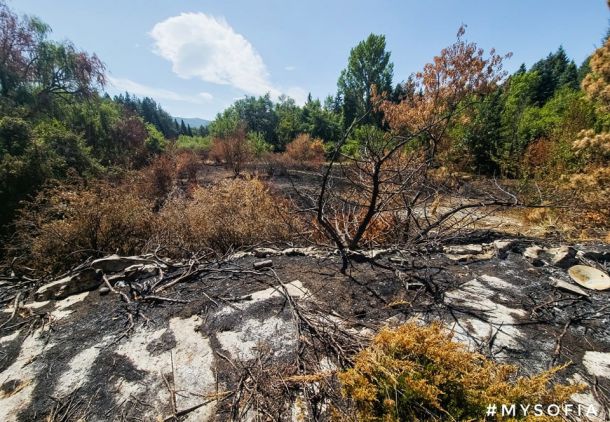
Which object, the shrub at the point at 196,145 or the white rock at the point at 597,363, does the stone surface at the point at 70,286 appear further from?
the shrub at the point at 196,145

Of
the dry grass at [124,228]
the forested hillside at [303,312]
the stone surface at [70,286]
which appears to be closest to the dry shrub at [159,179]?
the forested hillside at [303,312]

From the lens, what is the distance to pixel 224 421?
1.46m

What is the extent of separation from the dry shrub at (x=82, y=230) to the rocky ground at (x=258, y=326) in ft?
3.22

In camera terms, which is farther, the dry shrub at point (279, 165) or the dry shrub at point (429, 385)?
the dry shrub at point (279, 165)

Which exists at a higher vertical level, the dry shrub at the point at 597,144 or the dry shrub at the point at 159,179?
the dry shrub at the point at 597,144

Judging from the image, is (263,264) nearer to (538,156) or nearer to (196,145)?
(538,156)

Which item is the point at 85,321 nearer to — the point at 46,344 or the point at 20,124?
the point at 46,344

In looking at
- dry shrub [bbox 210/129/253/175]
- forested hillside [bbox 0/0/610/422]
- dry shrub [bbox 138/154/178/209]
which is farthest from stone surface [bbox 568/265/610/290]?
dry shrub [bbox 210/129/253/175]

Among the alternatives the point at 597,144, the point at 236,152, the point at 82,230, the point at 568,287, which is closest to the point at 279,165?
the point at 236,152

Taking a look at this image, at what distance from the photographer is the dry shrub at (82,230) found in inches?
161

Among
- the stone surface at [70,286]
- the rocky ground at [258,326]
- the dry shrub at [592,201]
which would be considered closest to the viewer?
the rocky ground at [258,326]

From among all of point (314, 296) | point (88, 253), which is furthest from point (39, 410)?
point (88, 253)

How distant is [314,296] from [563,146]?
1025cm

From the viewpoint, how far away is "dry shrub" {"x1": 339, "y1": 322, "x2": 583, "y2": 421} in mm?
1212
